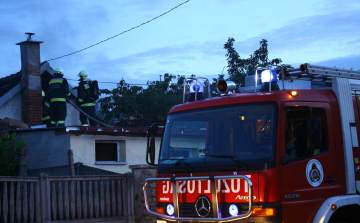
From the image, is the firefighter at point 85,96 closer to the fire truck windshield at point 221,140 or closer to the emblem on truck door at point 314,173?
the fire truck windshield at point 221,140

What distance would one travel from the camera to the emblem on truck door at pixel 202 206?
5.29 meters

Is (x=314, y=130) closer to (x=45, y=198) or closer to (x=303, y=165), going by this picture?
(x=303, y=165)

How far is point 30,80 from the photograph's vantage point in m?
15.8

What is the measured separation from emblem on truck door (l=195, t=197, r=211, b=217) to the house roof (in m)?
12.6

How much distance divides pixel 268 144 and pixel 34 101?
12.5m

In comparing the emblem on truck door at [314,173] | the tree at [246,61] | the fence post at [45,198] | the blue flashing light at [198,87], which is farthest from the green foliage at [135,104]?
the emblem on truck door at [314,173]

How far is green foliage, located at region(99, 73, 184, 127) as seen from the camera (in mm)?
19641

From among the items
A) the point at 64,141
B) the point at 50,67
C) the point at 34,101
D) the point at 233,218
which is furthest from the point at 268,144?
the point at 50,67

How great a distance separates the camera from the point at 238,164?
5.16 metres

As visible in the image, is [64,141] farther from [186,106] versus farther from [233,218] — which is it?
[233,218]

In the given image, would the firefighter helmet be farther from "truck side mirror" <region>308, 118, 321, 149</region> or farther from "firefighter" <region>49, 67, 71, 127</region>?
"truck side mirror" <region>308, 118, 321, 149</region>

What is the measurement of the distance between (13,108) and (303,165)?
12861 mm

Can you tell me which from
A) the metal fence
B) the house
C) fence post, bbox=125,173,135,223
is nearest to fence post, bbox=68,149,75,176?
the house

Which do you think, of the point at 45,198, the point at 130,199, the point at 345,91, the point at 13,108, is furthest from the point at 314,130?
the point at 13,108
